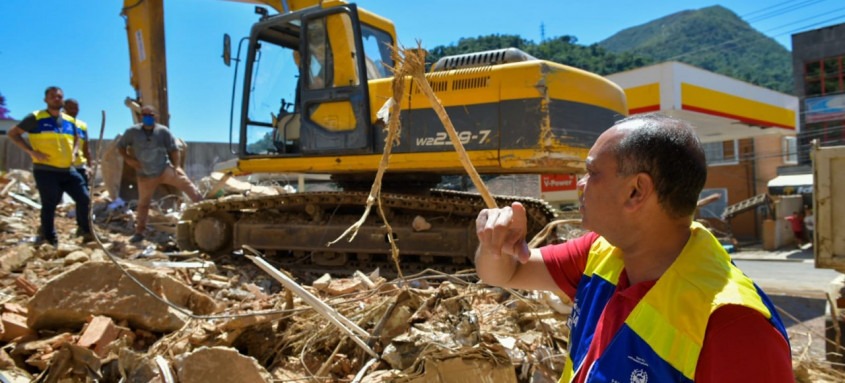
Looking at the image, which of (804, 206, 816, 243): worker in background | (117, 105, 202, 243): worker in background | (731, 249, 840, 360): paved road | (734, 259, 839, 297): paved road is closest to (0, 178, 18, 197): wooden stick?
(117, 105, 202, 243): worker in background

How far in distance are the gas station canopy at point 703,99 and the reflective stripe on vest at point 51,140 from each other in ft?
40.1

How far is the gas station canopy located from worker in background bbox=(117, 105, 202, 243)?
1111 centimetres

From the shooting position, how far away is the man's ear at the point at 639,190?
4.25 ft

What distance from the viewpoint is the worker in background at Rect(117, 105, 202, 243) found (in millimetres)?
7090

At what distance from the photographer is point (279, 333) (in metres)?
3.24

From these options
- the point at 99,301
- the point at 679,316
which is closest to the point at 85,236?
the point at 99,301

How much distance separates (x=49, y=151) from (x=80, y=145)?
0.73m

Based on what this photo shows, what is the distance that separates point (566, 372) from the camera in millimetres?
1607

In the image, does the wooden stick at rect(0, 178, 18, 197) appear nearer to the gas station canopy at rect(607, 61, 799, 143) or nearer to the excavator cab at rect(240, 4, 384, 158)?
the excavator cab at rect(240, 4, 384, 158)

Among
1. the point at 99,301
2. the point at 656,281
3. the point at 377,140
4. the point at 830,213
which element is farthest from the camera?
the point at 377,140

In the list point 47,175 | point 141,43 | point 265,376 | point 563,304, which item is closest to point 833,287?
point 563,304

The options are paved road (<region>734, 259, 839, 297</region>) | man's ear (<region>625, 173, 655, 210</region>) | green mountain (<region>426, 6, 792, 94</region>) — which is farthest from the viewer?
green mountain (<region>426, 6, 792, 94</region>)

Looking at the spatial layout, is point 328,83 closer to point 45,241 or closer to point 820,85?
point 45,241

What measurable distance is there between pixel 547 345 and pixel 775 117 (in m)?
19.0
